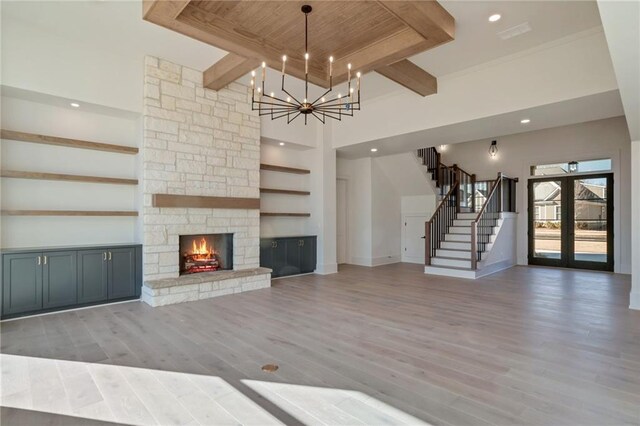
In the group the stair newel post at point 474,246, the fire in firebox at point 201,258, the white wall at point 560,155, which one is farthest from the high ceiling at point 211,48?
the white wall at point 560,155

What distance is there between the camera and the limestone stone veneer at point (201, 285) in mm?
5008

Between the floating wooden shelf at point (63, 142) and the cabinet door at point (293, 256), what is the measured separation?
356 centimetres

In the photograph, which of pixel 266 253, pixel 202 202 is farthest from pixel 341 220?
pixel 202 202

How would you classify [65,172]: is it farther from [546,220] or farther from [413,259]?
[546,220]

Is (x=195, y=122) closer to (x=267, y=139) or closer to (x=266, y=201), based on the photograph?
(x=267, y=139)

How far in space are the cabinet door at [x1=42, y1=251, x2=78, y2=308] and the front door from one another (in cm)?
1037

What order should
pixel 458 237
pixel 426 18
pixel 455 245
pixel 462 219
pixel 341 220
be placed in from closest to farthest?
pixel 426 18, pixel 455 245, pixel 458 237, pixel 462 219, pixel 341 220

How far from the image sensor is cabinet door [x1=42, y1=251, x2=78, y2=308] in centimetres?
450

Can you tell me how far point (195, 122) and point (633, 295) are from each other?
7.30m

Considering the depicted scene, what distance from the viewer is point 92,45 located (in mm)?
4840

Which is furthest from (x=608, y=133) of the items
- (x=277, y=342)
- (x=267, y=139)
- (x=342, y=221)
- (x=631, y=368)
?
(x=277, y=342)

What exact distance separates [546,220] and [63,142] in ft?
35.4

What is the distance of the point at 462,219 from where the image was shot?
30.5 ft

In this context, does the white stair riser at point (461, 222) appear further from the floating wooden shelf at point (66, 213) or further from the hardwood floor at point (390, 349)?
the floating wooden shelf at point (66, 213)
